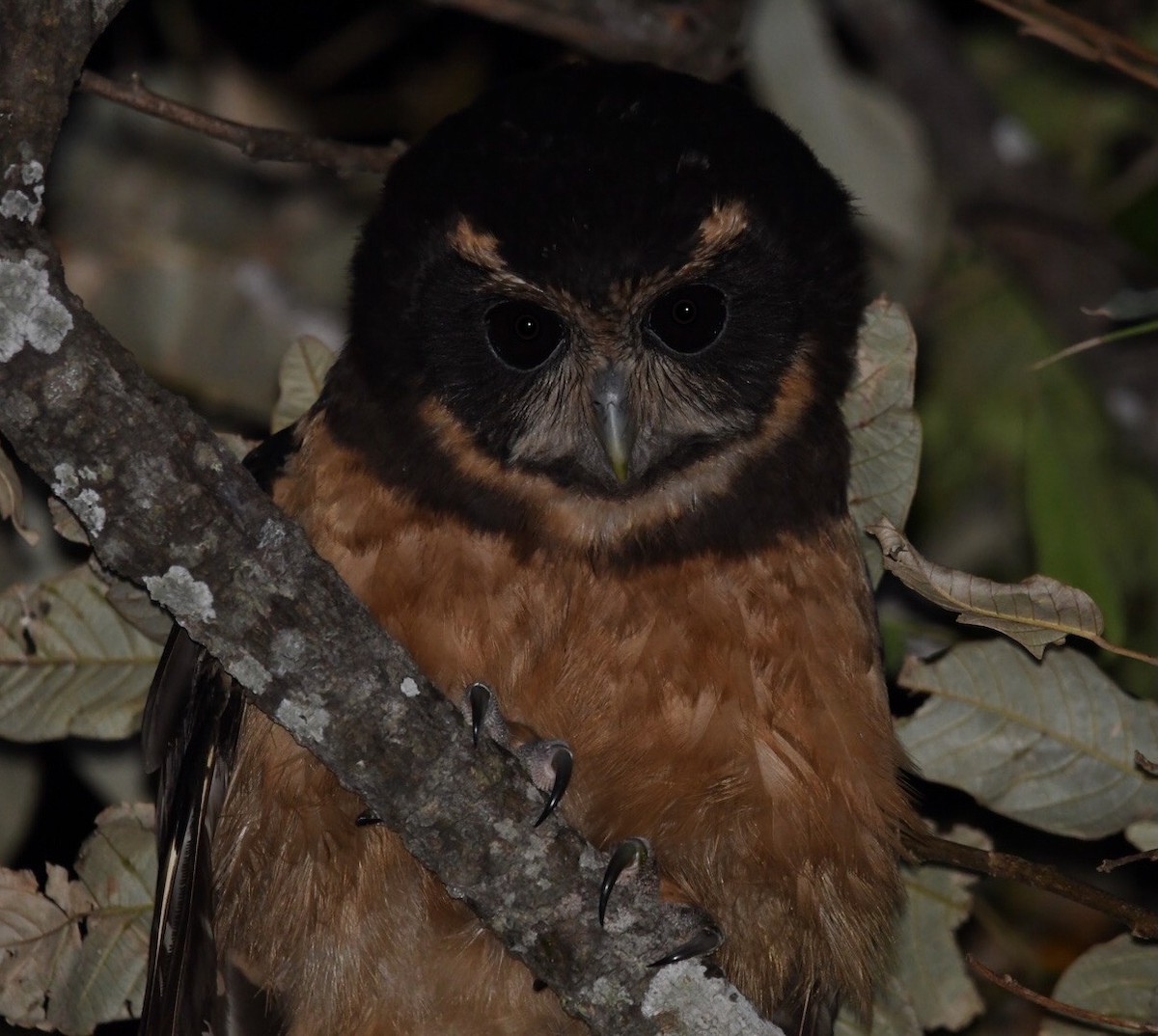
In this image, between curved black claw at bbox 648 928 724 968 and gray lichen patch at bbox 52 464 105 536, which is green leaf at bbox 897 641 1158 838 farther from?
gray lichen patch at bbox 52 464 105 536

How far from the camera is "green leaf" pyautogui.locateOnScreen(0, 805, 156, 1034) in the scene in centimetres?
343

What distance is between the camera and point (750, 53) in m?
5.11

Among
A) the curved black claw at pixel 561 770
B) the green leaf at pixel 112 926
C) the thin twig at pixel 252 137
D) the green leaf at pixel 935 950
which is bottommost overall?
the green leaf at pixel 112 926

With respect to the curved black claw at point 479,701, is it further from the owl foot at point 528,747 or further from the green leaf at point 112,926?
the green leaf at point 112,926

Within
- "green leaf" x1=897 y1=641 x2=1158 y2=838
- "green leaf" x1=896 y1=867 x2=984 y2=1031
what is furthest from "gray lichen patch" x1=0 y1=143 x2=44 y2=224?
"green leaf" x1=896 y1=867 x2=984 y2=1031

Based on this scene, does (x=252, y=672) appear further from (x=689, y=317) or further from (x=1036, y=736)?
(x=1036, y=736)

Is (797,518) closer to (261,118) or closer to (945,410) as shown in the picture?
(945,410)

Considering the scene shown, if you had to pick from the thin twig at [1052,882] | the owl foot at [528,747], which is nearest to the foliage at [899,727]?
the thin twig at [1052,882]

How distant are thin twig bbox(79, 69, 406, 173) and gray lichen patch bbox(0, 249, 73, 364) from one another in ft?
3.66

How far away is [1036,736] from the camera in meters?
3.55

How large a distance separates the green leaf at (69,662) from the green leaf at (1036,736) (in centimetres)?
163

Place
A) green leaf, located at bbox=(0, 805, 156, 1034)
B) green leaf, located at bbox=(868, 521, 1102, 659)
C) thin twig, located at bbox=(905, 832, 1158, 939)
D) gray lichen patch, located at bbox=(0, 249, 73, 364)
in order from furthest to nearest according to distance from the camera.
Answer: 1. green leaf, located at bbox=(0, 805, 156, 1034)
2. thin twig, located at bbox=(905, 832, 1158, 939)
3. green leaf, located at bbox=(868, 521, 1102, 659)
4. gray lichen patch, located at bbox=(0, 249, 73, 364)

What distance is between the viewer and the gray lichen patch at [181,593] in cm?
268

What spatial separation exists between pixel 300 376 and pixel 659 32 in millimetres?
1692
